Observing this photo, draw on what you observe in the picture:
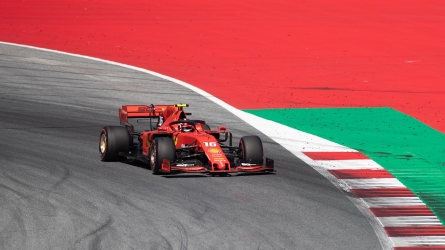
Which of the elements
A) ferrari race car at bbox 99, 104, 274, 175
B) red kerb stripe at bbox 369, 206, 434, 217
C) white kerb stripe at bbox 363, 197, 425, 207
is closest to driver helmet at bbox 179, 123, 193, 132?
ferrari race car at bbox 99, 104, 274, 175

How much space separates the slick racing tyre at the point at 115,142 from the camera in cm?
1403

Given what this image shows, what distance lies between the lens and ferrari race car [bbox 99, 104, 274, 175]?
12906 mm

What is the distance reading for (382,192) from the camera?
12523mm

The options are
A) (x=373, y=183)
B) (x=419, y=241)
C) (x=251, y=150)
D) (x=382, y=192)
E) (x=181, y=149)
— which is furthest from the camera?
(x=251, y=150)

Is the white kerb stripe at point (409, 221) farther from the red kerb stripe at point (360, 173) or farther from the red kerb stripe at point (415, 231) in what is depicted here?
the red kerb stripe at point (360, 173)

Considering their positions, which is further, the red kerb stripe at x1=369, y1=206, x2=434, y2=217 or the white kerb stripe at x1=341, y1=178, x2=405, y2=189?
the white kerb stripe at x1=341, y1=178, x2=405, y2=189

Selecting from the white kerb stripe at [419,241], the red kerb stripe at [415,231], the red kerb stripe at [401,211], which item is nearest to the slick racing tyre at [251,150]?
the red kerb stripe at [401,211]

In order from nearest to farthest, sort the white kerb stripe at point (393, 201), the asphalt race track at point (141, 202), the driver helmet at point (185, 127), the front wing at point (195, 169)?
the asphalt race track at point (141, 202) → the white kerb stripe at point (393, 201) → the front wing at point (195, 169) → the driver helmet at point (185, 127)

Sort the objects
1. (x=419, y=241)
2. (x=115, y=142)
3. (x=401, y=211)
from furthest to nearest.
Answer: (x=115, y=142), (x=401, y=211), (x=419, y=241)

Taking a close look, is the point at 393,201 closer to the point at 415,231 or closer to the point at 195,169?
the point at 415,231

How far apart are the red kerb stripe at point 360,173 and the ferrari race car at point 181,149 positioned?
123 cm

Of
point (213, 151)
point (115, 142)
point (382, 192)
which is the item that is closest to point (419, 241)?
point (382, 192)

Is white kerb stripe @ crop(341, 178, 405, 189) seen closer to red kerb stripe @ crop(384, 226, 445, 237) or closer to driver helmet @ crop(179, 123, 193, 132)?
red kerb stripe @ crop(384, 226, 445, 237)

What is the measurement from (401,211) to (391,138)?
5393 mm
